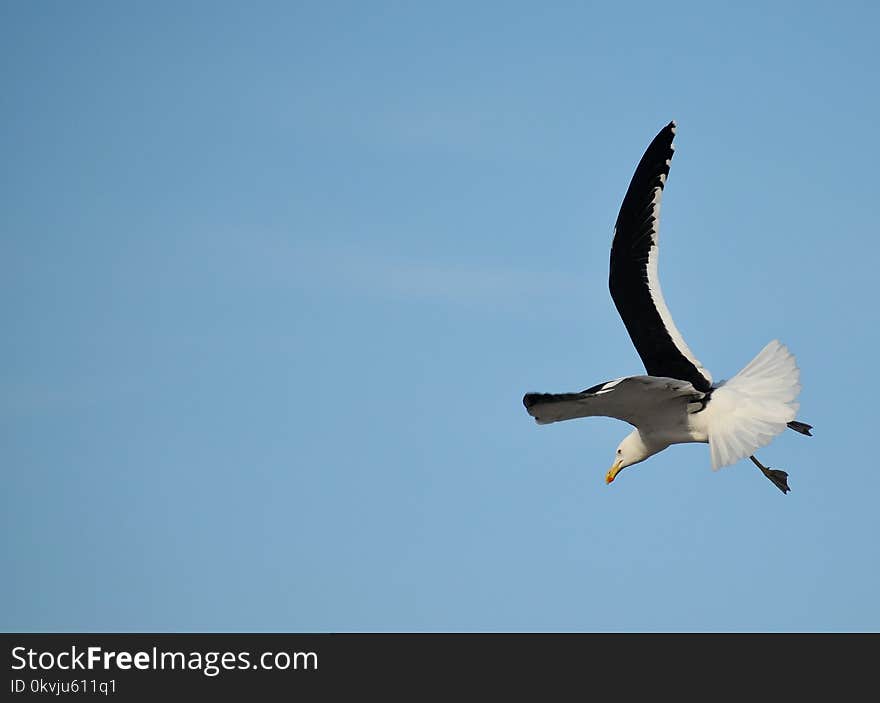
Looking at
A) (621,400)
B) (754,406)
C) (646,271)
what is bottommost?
(754,406)

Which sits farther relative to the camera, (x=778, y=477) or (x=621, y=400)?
(x=778, y=477)

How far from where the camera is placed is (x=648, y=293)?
14297 mm

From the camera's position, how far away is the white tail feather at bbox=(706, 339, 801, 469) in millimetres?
12578

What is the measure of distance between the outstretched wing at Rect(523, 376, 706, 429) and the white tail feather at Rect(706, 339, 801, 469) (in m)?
0.35

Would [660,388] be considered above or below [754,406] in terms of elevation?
above

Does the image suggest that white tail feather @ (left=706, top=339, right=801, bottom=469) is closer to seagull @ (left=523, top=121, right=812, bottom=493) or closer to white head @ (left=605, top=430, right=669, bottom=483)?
seagull @ (left=523, top=121, right=812, bottom=493)

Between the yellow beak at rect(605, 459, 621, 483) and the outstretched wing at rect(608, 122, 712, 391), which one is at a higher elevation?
the outstretched wing at rect(608, 122, 712, 391)

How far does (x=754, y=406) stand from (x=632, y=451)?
1878 millimetres

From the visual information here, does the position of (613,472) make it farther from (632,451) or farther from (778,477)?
(778,477)

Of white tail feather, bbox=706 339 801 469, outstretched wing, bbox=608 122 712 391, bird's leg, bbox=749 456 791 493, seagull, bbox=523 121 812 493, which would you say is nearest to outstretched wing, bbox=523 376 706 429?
seagull, bbox=523 121 812 493

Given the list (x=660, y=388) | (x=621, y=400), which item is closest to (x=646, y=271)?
(x=660, y=388)

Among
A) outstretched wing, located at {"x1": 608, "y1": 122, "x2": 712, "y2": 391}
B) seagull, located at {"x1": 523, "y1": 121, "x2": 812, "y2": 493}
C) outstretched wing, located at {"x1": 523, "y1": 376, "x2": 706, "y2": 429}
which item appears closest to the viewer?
Answer: outstretched wing, located at {"x1": 523, "y1": 376, "x2": 706, "y2": 429}

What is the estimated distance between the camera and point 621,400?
42.4 ft
